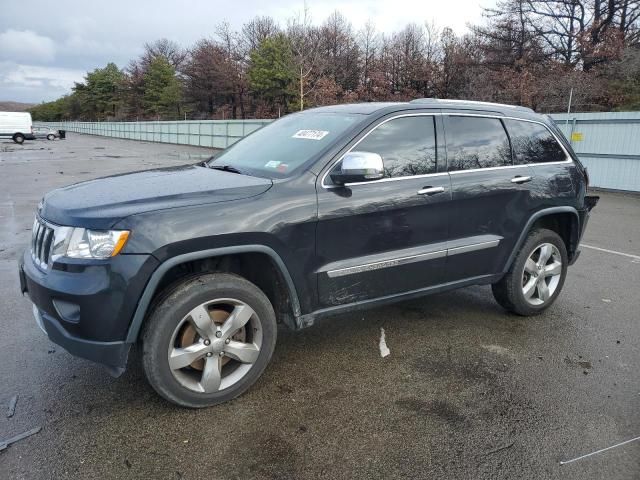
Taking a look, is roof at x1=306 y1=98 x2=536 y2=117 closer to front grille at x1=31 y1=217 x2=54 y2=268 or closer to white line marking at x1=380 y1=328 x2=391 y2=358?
white line marking at x1=380 y1=328 x2=391 y2=358

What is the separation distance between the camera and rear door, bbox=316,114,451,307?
131 inches

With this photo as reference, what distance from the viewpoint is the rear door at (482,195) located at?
3.94 metres

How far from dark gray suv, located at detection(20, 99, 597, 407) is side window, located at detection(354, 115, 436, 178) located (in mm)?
11

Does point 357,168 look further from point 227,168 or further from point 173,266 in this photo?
point 173,266

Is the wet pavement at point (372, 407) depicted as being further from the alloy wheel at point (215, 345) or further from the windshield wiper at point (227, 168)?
the windshield wiper at point (227, 168)

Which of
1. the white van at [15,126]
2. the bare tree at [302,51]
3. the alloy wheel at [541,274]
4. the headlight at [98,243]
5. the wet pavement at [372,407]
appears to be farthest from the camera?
the white van at [15,126]

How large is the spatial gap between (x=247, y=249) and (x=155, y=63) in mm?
72821

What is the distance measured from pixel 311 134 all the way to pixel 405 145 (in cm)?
70

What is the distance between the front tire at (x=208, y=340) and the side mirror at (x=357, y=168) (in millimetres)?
901

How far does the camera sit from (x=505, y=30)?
1246 inches

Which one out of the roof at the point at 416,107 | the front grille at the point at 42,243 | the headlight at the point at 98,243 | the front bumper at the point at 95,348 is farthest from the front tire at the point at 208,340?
the roof at the point at 416,107

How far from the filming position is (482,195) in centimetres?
401

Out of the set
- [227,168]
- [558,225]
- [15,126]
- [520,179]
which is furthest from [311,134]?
[15,126]

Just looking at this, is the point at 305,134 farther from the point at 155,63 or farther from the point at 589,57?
the point at 155,63
